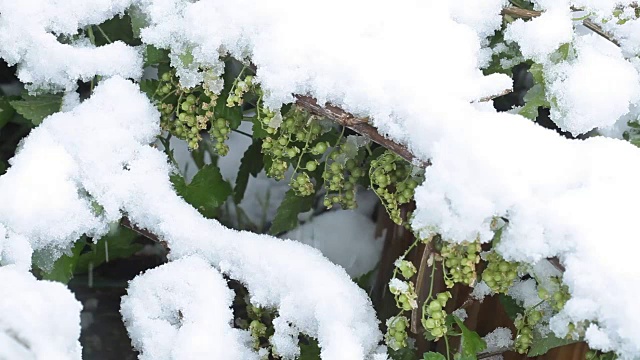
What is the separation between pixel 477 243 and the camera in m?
0.81

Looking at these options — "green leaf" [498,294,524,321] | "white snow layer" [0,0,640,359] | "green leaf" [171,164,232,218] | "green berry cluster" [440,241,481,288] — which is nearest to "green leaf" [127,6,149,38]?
"white snow layer" [0,0,640,359]

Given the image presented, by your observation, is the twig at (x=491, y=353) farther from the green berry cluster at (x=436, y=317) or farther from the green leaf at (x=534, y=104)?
the green leaf at (x=534, y=104)

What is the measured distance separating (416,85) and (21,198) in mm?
522

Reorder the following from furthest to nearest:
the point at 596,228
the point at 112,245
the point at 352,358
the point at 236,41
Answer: the point at 112,245 → the point at 236,41 → the point at 352,358 → the point at 596,228

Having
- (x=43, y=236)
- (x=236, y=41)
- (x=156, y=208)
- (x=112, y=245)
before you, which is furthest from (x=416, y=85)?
(x=112, y=245)

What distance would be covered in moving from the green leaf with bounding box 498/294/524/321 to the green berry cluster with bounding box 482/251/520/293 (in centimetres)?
18

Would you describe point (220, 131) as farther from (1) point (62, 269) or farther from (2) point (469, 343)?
(2) point (469, 343)

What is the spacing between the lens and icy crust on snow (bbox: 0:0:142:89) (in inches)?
39.9

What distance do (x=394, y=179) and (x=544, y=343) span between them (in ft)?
0.99

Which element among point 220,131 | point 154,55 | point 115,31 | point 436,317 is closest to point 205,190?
point 220,131

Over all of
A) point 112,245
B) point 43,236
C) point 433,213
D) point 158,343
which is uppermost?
point 433,213

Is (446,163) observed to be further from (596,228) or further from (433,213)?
(596,228)

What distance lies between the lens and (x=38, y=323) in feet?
2.41

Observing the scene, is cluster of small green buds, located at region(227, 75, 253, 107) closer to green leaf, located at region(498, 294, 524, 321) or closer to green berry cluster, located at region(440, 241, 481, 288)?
green berry cluster, located at region(440, 241, 481, 288)
